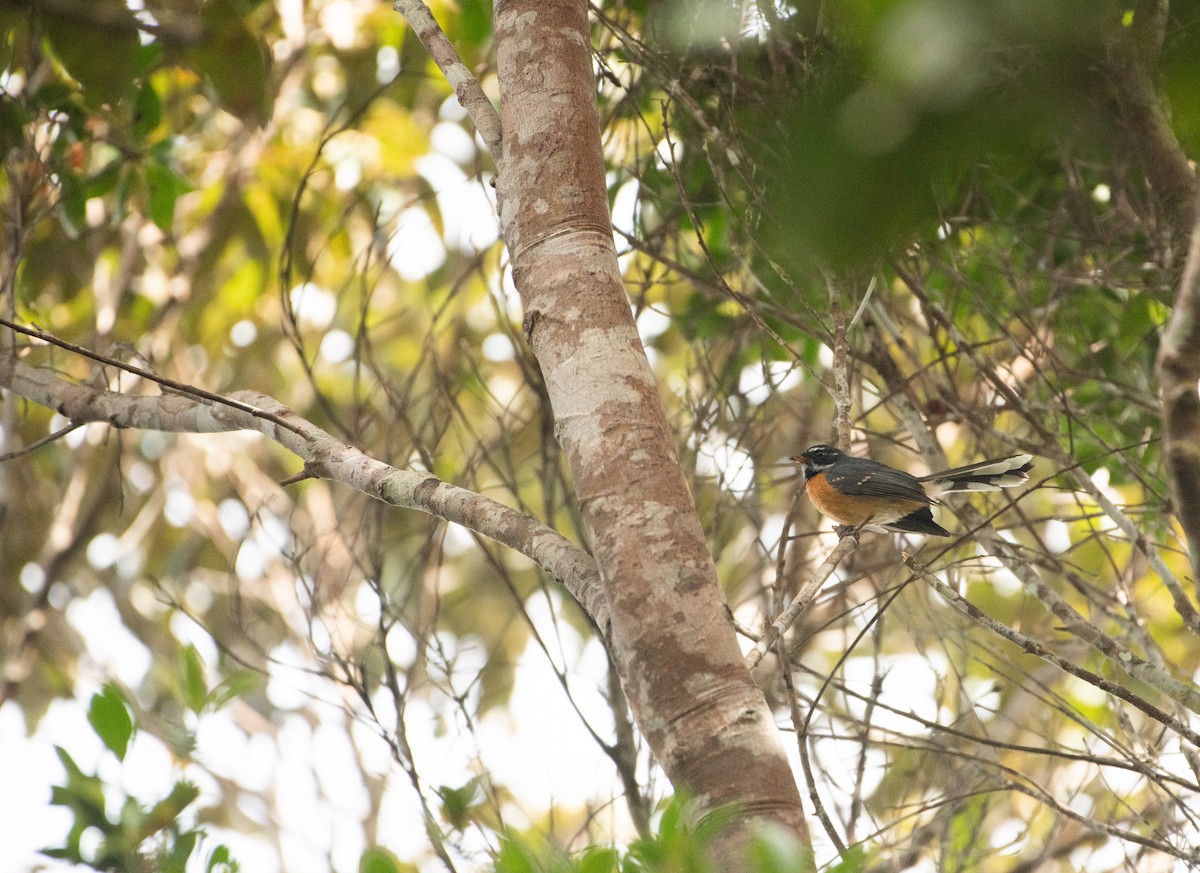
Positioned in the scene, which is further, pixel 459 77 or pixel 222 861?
pixel 459 77

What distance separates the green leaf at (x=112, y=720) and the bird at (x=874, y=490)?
2.76 meters

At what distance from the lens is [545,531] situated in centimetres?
203

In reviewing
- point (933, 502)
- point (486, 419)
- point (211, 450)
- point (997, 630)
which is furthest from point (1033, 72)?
point (486, 419)

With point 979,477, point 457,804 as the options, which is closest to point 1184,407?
point 457,804

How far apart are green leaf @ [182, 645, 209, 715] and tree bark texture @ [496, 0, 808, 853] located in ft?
2.65

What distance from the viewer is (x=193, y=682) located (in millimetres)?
1939

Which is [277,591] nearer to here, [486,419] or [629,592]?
[486,419]

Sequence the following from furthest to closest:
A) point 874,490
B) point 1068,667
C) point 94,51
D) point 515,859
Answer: point 874,490 → point 94,51 → point 1068,667 → point 515,859

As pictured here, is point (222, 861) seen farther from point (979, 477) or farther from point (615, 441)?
point (979, 477)

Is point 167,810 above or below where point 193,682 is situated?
below

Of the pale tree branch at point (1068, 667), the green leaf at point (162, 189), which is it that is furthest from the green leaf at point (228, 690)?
the green leaf at point (162, 189)

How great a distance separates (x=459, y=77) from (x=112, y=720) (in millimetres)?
1711

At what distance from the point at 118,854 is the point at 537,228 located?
4.43ft

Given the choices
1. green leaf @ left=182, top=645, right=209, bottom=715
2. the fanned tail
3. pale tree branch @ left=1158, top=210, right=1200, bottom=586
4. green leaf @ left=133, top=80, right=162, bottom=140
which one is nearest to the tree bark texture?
pale tree branch @ left=1158, top=210, right=1200, bottom=586
